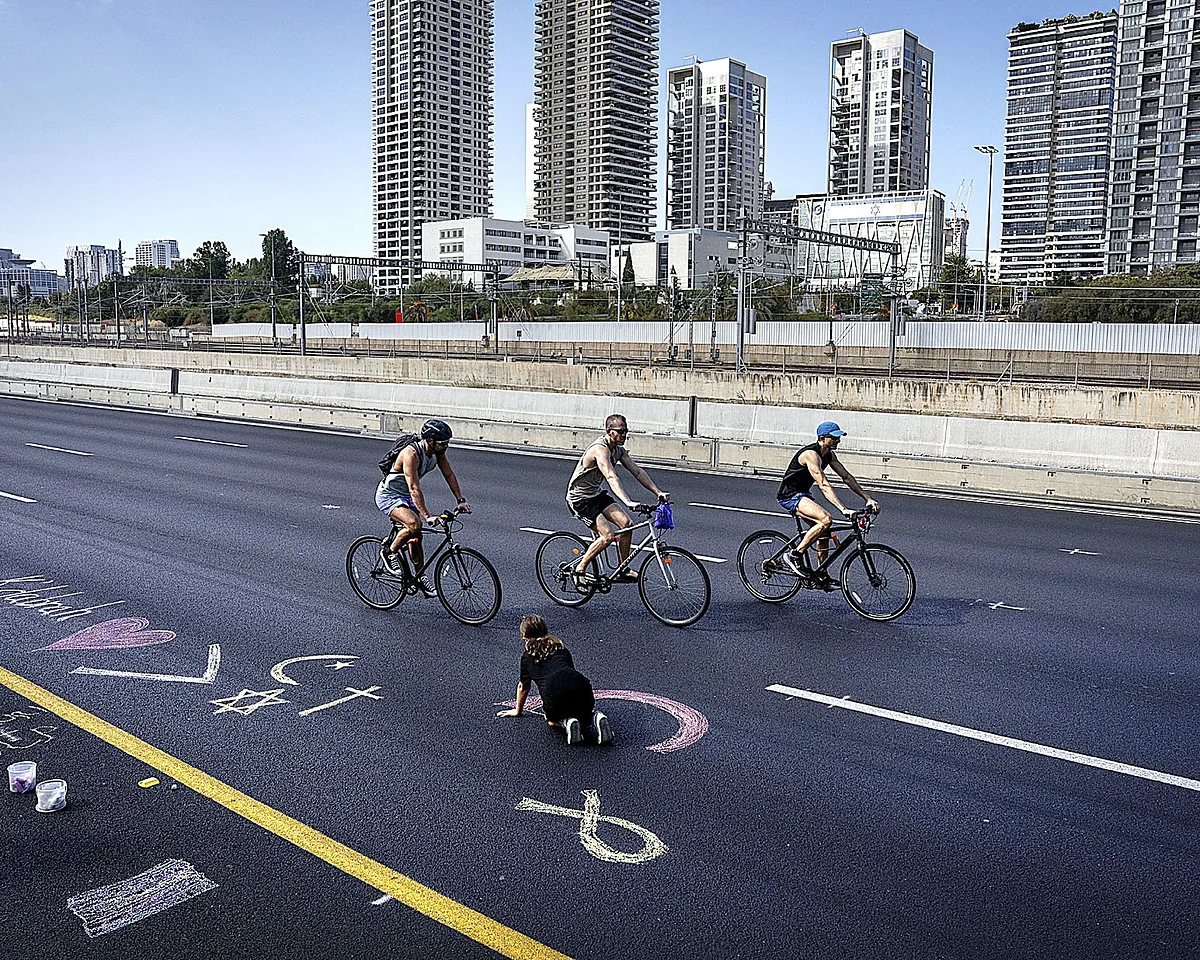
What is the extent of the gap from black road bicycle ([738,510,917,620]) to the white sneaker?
3.98 metres

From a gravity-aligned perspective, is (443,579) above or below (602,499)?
below

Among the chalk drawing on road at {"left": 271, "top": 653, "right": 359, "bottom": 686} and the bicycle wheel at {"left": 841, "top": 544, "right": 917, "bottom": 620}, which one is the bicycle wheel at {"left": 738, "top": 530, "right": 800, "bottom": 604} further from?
the chalk drawing on road at {"left": 271, "top": 653, "right": 359, "bottom": 686}

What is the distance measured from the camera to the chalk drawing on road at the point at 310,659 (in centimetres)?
812

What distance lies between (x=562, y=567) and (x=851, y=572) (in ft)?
9.09

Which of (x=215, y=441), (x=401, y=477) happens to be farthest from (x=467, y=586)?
(x=215, y=441)

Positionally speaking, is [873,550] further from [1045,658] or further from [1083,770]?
[1083,770]

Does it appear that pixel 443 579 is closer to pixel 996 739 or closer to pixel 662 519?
pixel 662 519

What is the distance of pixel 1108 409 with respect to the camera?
24.7m

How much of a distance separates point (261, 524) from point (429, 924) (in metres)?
10.8

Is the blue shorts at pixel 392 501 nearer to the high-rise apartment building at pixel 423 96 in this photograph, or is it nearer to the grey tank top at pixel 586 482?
the grey tank top at pixel 586 482

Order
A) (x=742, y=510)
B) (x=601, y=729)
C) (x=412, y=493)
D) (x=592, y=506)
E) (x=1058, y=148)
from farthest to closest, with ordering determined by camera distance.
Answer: (x=1058, y=148) < (x=742, y=510) < (x=592, y=506) < (x=412, y=493) < (x=601, y=729)

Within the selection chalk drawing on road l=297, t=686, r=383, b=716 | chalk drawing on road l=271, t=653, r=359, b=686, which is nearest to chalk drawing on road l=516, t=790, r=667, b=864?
chalk drawing on road l=297, t=686, r=383, b=716

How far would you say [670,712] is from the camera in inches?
294

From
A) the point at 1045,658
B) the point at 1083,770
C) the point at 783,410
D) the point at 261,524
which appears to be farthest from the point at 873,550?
the point at 783,410
